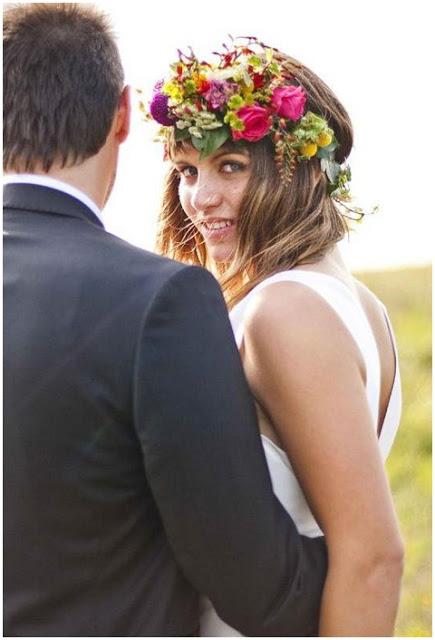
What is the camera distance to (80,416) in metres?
3.00

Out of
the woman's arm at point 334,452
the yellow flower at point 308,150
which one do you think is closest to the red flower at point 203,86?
the yellow flower at point 308,150

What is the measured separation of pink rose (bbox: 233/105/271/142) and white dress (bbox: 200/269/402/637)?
620 mm

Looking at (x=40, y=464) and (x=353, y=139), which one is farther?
(x=353, y=139)

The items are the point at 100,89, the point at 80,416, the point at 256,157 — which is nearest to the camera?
the point at 80,416

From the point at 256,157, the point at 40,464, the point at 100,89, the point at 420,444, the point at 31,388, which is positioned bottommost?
the point at 420,444

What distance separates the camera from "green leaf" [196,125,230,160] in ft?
13.6

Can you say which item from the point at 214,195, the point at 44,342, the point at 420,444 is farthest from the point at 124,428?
the point at 420,444

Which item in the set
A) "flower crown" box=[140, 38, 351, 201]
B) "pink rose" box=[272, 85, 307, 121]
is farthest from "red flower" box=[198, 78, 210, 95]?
"pink rose" box=[272, 85, 307, 121]

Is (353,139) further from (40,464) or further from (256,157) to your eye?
(40,464)

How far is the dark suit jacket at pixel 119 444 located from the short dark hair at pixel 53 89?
0.41 feet

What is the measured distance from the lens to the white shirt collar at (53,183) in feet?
10.4

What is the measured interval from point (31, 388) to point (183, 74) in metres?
1.71

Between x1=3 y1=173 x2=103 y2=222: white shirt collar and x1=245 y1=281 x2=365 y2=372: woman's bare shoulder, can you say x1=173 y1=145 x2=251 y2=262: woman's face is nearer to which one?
x1=245 y1=281 x2=365 y2=372: woman's bare shoulder

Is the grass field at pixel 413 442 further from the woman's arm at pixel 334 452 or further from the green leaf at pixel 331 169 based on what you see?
the woman's arm at pixel 334 452
